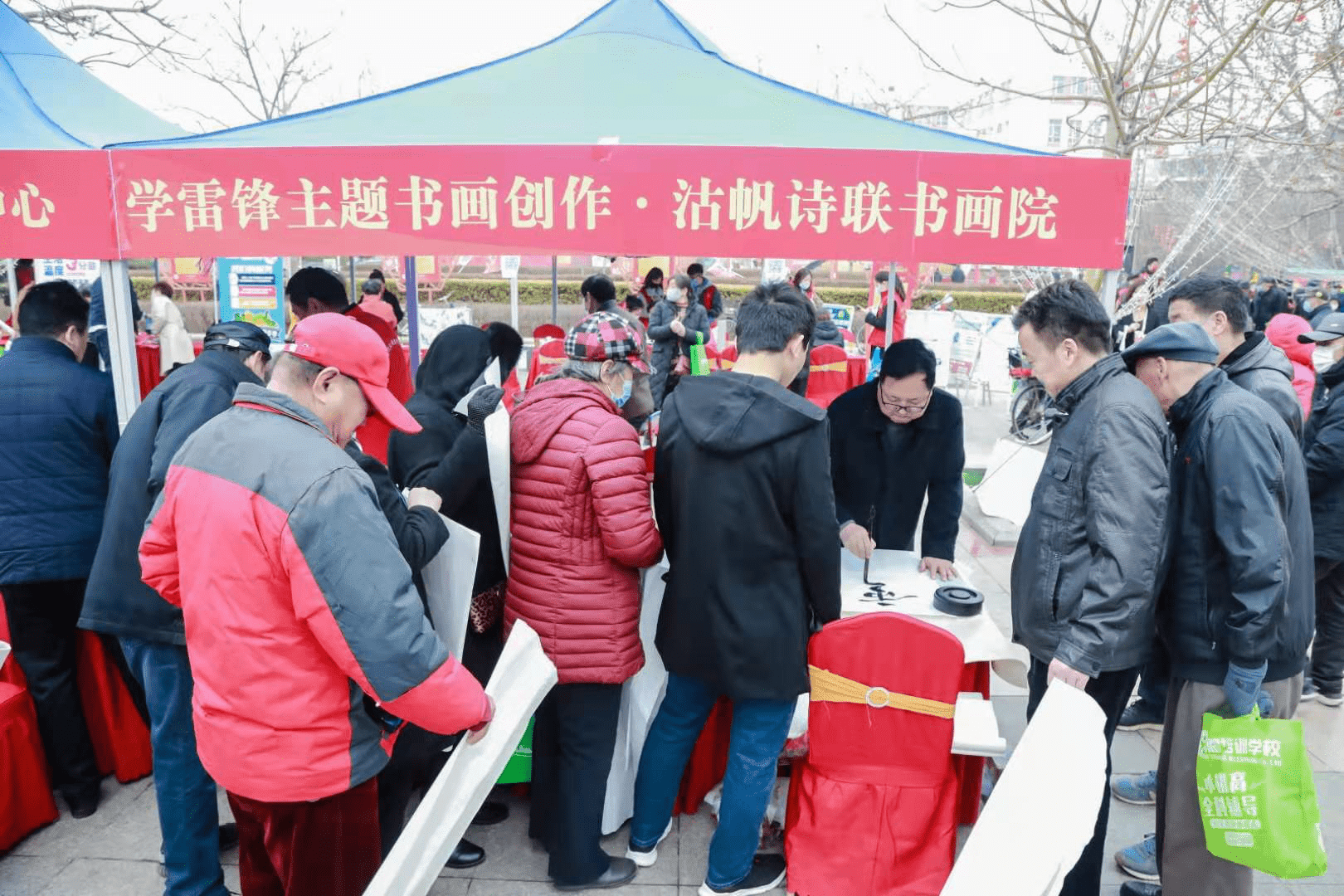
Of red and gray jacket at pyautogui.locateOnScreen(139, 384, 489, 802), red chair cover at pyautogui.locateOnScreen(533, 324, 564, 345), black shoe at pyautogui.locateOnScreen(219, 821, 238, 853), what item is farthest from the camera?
red chair cover at pyautogui.locateOnScreen(533, 324, 564, 345)

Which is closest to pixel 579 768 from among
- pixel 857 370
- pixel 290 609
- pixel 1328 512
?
pixel 290 609

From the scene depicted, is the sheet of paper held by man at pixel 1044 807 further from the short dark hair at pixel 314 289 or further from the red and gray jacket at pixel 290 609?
the short dark hair at pixel 314 289

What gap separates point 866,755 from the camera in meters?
2.80

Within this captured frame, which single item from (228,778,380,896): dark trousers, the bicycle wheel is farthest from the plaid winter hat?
the bicycle wheel

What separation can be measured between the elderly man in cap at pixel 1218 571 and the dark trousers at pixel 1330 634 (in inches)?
73.6

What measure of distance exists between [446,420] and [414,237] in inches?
23.9

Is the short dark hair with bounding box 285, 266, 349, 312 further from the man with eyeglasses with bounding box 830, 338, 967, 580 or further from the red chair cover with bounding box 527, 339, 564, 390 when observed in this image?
the man with eyeglasses with bounding box 830, 338, 967, 580

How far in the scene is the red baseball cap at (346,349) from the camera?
6.28 feet

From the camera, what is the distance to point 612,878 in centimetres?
286

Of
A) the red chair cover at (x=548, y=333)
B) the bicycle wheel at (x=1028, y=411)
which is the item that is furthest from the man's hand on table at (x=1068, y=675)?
the bicycle wheel at (x=1028, y=411)

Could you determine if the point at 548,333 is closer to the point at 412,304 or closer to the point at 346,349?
the point at 412,304

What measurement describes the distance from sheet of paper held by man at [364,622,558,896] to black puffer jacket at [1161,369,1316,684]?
1.69 metres

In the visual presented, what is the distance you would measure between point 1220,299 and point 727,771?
7.56ft

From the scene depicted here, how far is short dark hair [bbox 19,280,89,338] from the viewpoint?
2967 millimetres
